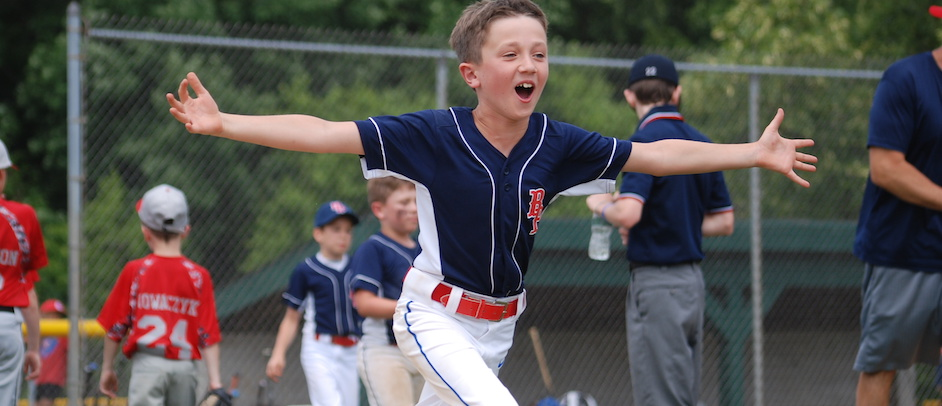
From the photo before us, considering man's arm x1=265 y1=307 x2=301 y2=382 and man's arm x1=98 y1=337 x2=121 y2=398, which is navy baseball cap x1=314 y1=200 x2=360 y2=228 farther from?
man's arm x1=98 y1=337 x2=121 y2=398

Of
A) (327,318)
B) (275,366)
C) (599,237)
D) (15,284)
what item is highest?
(599,237)

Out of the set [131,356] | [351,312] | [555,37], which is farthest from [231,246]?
[555,37]

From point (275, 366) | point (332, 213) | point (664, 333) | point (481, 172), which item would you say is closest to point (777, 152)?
point (481, 172)

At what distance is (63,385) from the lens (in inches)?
376

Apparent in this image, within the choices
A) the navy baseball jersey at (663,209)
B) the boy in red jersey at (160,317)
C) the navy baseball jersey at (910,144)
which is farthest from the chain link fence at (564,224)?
the navy baseball jersey at (910,144)

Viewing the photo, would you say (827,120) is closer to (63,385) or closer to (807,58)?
(807,58)

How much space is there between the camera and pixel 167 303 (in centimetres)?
540

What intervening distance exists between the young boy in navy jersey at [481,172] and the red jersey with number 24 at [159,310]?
239 cm

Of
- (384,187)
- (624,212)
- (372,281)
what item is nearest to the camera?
(624,212)

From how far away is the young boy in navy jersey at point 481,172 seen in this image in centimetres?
334

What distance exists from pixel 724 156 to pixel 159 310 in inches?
130

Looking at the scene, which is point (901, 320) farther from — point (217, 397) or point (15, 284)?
point (15, 284)

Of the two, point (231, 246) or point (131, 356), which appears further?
point (231, 246)

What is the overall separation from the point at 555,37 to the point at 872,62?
43.0ft
